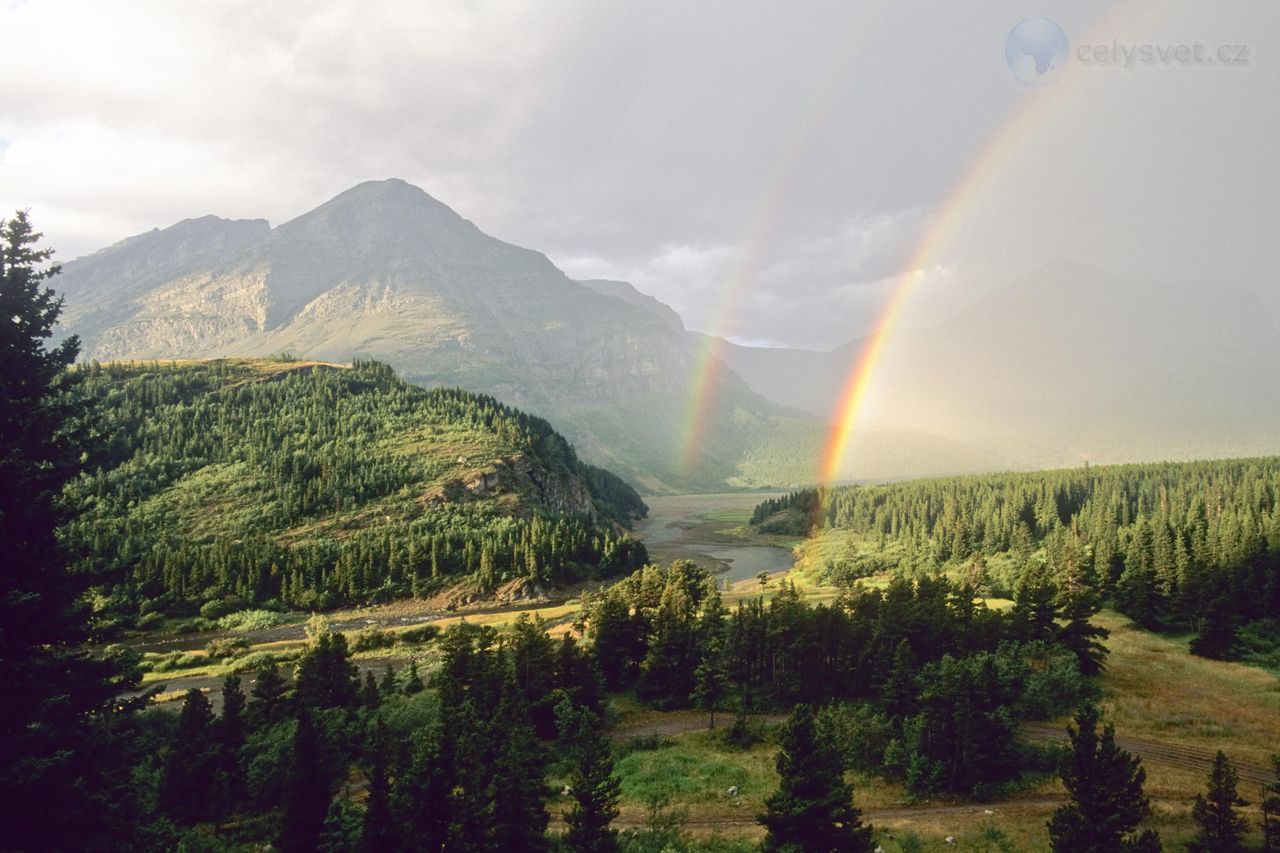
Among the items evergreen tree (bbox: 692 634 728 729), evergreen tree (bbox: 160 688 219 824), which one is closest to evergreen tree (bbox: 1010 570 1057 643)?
evergreen tree (bbox: 692 634 728 729)

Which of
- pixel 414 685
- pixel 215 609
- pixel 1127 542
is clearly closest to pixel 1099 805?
pixel 414 685

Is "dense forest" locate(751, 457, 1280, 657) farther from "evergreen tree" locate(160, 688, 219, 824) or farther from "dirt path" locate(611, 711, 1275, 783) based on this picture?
"evergreen tree" locate(160, 688, 219, 824)

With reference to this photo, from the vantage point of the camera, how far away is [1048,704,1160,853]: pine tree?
1145 inches

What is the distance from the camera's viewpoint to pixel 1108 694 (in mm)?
59188

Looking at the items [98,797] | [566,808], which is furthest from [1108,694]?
[98,797]

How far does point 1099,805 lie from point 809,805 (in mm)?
13327

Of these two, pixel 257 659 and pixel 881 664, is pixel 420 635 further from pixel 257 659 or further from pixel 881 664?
pixel 881 664

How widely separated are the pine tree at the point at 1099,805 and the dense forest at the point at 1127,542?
44591mm

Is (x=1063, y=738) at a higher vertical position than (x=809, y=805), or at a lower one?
lower

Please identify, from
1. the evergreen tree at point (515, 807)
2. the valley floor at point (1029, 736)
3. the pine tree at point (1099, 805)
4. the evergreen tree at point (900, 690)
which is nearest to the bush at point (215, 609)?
the valley floor at point (1029, 736)

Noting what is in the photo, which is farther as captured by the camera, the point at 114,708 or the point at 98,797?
the point at 114,708

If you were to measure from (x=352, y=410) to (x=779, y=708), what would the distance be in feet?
562

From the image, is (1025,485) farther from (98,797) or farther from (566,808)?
(98,797)

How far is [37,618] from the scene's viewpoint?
19359 mm
